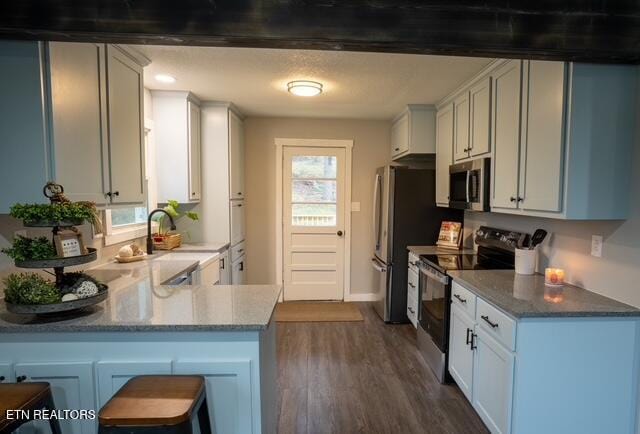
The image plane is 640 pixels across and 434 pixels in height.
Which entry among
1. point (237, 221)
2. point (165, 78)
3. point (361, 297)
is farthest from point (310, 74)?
point (361, 297)

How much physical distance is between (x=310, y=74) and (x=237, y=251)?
2.16 meters

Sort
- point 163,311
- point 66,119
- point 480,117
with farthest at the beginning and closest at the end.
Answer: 1. point 480,117
2. point 66,119
3. point 163,311

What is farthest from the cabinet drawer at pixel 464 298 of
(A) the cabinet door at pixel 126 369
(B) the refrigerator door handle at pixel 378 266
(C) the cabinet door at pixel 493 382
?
(A) the cabinet door at pixel 126 369

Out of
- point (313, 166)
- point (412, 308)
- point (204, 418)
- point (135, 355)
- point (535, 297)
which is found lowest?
point (412, 308)

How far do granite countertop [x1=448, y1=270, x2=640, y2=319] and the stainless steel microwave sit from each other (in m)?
0.59

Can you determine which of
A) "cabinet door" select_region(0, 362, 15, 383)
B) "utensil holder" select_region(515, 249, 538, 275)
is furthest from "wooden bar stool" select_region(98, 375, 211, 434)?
"utensil holder" select_region(515, 249, 538, 275)

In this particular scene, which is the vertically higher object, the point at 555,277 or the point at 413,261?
the point at 555,277

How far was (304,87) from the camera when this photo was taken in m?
2.92

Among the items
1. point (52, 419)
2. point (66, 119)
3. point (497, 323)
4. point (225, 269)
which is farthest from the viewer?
point (225, 269)

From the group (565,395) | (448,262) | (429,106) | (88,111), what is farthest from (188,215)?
(565,395)

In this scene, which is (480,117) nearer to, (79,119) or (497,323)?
(497,323)

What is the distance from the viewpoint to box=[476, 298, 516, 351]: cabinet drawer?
5.52 ft

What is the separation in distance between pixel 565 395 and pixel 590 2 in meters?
1.83

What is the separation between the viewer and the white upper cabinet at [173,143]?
3205mm
